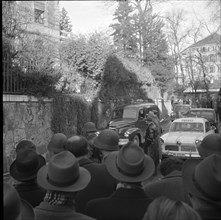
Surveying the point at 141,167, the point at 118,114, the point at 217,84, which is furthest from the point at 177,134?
the point at 217,84

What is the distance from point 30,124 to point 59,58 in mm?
6423

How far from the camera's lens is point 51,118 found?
1227cm

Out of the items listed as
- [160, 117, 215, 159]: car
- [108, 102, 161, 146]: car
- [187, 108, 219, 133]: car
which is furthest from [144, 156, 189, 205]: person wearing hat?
[187, 108, 219, 133]: car

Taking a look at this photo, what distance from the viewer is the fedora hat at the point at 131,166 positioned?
2.62 m

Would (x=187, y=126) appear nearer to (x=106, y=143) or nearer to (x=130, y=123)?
(x=130, y=123)

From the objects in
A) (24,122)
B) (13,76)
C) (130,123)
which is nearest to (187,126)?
(130,123)

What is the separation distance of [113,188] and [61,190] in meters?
1.17

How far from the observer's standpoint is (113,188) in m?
3.41

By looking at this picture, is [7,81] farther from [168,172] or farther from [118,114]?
[168,172]

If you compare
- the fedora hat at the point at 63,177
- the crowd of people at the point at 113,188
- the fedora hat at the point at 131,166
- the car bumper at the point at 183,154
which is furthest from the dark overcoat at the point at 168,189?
the car bumper at the point at 183,154

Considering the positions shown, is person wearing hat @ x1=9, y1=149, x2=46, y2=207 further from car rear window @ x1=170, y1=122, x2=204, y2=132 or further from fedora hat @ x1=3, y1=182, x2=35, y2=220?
car rear window @ x1=170, y1=122, x2=204, y2=132

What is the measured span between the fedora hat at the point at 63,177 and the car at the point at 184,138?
24.4 ft

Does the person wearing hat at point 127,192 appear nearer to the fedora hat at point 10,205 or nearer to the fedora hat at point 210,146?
the fedora hat at point 10,205

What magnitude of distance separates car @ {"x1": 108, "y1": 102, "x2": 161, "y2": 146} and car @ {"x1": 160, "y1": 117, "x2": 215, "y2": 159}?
6.33ft
